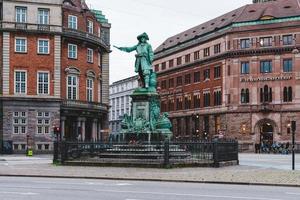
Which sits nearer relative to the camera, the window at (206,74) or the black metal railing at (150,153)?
the black metal railing at (150,153)

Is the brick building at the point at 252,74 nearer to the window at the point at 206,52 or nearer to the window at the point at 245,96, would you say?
the window at the point at 245,96

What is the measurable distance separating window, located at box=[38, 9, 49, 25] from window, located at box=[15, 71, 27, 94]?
6286 mm

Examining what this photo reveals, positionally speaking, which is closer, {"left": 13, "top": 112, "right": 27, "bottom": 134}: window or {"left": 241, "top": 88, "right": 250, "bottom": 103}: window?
{"left": 13, "top": 112, "right": 27, "bottom": 134}: window

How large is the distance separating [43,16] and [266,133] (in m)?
37.8

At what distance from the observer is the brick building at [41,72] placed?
6700cm

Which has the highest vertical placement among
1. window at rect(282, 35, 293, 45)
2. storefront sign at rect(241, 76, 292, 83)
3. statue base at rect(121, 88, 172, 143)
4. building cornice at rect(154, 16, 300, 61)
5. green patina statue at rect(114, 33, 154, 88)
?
building cornice at rect(154, 16, 300, 61)

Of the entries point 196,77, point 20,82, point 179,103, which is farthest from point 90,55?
point 179,103

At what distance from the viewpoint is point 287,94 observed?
86.8 m

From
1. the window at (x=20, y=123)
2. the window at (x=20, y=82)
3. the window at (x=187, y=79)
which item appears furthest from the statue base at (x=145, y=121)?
the window at (x=187, y=79)

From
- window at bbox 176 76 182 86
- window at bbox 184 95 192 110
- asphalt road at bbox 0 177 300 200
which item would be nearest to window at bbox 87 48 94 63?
window at bbox 184 95 192 110

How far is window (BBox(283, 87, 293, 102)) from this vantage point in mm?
86375

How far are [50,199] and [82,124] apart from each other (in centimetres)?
5787

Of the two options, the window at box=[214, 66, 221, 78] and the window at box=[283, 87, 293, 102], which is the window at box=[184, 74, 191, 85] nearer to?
the window at box=[214, 66, 221, 78]

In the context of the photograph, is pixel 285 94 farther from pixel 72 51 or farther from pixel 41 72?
pixel 41 72
